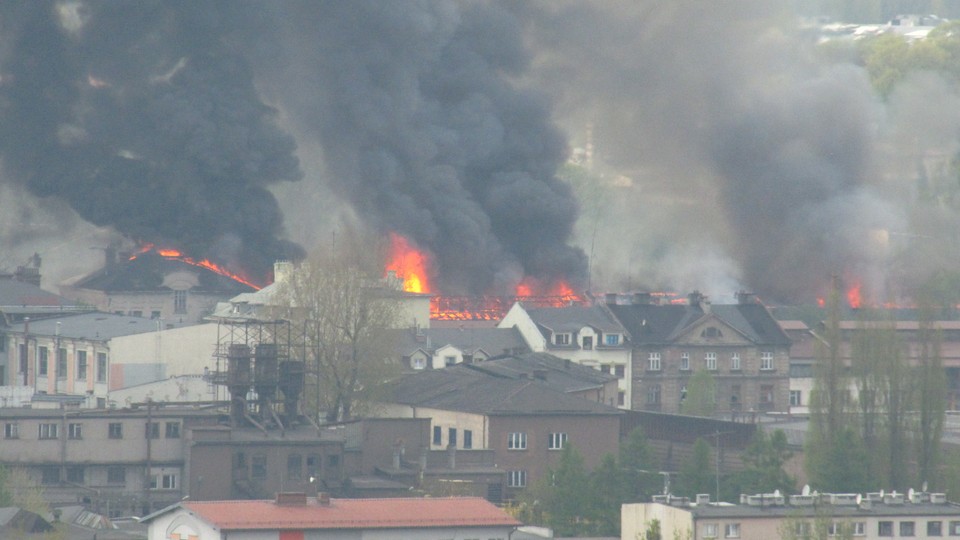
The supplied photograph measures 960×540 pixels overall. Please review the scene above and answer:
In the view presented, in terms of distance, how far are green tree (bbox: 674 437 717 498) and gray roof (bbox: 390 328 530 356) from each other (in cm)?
2220

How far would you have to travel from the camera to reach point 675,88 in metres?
123

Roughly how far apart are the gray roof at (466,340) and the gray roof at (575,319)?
109 centimetres

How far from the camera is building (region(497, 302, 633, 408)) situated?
298 feet

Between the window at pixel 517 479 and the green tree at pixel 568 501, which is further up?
the window at pixel 517 479

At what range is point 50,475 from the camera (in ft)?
221

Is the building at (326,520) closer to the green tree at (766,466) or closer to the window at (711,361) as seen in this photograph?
the green tree at (766,466)

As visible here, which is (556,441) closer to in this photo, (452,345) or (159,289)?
(452,345)

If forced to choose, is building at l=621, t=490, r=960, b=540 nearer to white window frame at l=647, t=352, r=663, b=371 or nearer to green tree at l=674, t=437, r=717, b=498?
green tree at l=674, t=437, r=717, b=498

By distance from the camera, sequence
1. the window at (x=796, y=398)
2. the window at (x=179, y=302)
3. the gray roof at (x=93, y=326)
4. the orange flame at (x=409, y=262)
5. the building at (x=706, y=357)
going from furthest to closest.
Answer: the orange flame at (x=409, y=262)
the window at (x=179, y=302)
the window at (x=796, y=398)
the building at (x=706, y=357)
the gray roof at (x=93, y=326)

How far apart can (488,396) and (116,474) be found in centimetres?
1053

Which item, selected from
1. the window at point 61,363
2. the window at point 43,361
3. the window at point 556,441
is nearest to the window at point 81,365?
the window at point 61,363

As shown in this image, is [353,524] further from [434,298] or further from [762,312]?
[434,298]

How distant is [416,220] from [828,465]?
45161mm

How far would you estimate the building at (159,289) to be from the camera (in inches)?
3986
